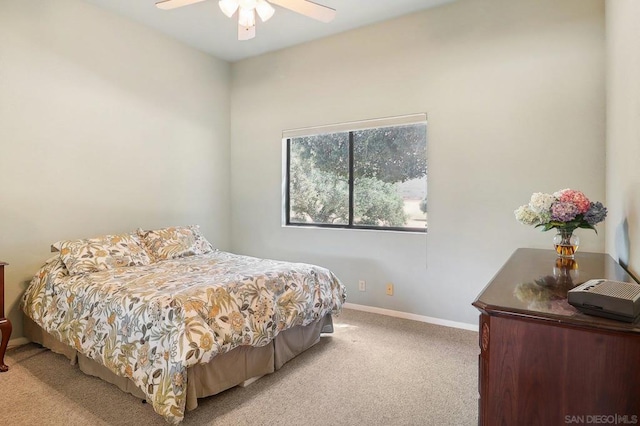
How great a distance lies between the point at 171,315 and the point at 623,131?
2.58 metres

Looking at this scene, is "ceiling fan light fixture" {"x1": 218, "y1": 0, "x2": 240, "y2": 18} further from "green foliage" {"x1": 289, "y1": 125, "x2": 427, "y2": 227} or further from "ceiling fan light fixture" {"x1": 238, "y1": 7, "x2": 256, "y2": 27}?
"green foliage" {"x1": 289, "y1": 125, "x2": 427, "y2": 227}

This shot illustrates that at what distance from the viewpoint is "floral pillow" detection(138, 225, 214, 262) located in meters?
3.20

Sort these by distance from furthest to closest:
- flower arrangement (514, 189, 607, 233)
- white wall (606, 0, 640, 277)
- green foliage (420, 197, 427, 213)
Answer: green foliage (420, 197, 427, 213), flower arrangement (514, 189, 607, 233), white wall (606, 0, 640, 277)

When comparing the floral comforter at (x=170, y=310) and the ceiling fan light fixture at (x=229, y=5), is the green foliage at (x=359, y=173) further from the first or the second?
the ceiling fan light fixture at (x=229, y=5)

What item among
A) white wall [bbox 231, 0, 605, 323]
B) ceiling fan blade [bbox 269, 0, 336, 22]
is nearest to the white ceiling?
white wall [bbox 231, 0, 605, 323]

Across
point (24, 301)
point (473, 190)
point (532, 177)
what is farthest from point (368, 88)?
point (24, 301)

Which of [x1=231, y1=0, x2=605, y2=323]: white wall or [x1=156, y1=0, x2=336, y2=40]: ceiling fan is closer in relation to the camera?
[x1=156, y1=0, x2=336, y2=40]: ceiling fan

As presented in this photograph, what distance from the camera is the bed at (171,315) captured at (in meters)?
1.84

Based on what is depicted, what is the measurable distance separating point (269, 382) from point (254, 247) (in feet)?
7.53

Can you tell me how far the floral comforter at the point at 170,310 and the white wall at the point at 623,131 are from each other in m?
1.89

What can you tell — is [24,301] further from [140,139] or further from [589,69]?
[589,69]

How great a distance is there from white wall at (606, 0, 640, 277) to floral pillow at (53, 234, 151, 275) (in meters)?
3.23

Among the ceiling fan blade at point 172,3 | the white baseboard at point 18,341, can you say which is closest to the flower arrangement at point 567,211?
the ceiling fan blade at point 172,3

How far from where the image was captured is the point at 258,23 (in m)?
3.55
